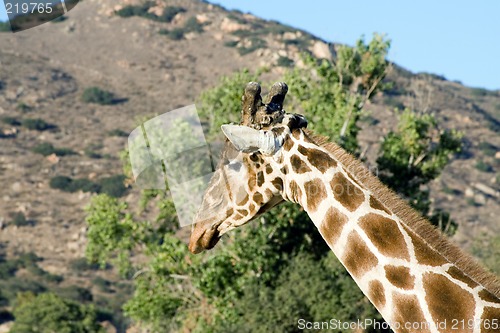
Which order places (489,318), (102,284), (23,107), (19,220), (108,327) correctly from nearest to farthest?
(489,318)
(108,327)
(102,284)
(19,220)
(23,107)

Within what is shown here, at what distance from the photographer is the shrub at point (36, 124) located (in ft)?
231

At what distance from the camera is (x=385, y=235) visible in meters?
6.36

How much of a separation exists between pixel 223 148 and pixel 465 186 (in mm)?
59469

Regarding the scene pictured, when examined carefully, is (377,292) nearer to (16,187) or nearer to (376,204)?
(376,204)

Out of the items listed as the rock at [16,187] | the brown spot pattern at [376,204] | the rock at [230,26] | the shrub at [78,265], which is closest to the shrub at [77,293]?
the shrub at [78,265]

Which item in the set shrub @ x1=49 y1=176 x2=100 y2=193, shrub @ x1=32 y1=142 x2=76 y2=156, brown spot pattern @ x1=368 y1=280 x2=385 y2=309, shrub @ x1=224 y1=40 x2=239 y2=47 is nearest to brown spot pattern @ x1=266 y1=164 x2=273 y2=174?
brown spot pattern @ x1=368 y1=280 x2=385 y2=309

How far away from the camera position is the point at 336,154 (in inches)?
266

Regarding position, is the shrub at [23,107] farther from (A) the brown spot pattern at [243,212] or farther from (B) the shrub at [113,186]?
(A) the brown spot pattern at [243,212]

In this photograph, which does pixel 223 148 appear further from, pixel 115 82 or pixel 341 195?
pixel 115 82

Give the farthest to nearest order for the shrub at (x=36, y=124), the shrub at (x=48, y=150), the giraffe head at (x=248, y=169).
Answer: the shrub at (x=36, y=124)
the shrub at (x=48, y=150)
the giraffe head at (x=248, y=169)

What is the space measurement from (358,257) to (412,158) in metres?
23.1

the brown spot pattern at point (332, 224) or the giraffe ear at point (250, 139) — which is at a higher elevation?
the giraffe ear at point (250, 139)

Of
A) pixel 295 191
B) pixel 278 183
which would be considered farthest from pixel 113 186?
pixel 295 191

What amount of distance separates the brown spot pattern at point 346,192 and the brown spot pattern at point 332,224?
0.26 ft
